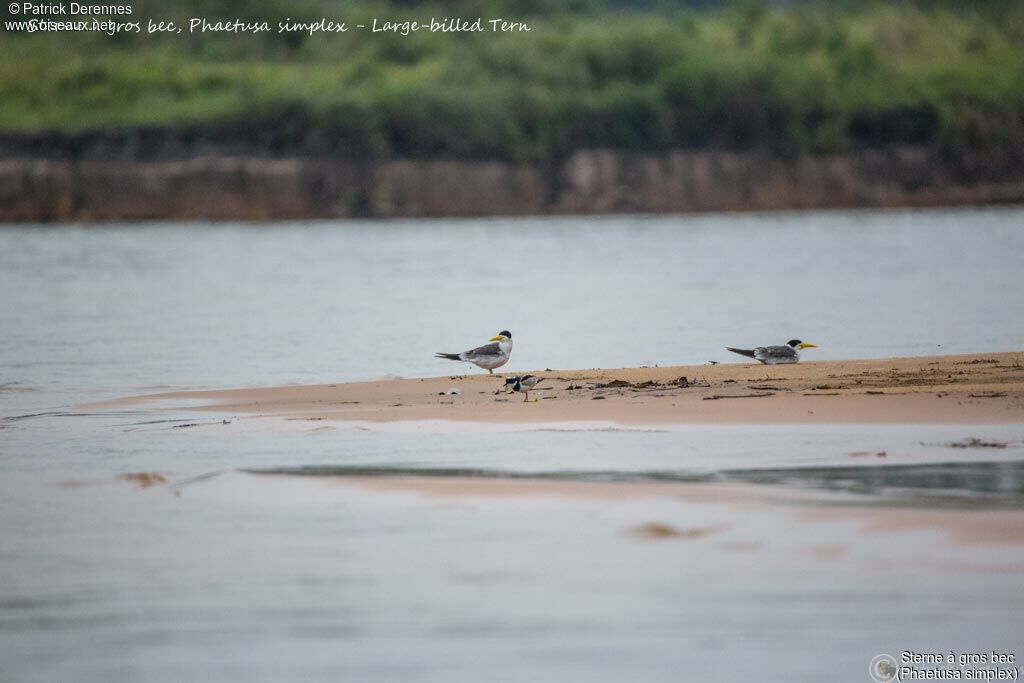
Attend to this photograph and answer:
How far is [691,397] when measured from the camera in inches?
552

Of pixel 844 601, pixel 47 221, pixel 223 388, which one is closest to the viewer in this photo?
pixel 844 601

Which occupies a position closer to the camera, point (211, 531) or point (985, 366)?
point (211, 531)

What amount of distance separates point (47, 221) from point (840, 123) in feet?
84.0

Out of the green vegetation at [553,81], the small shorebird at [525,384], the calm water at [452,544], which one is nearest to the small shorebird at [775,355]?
the calm water at [452,544]

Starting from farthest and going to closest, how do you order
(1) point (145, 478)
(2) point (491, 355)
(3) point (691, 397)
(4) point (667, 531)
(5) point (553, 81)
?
(5) point (553, 81), (2) point (491, 355), (3) point (691, 397), (1) point (145, 478), (4) point (667, 531)

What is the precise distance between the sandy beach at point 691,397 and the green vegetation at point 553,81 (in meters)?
43.3

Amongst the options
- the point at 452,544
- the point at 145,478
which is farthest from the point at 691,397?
the point at 452,544

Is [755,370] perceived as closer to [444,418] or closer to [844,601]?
[444,418]

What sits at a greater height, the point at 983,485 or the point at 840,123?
the point at 840,123

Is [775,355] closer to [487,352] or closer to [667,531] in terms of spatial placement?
[487,352]

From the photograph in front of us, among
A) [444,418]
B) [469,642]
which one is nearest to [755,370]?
[444,418]

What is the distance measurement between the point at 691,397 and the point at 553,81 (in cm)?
5137

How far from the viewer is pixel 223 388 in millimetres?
16734

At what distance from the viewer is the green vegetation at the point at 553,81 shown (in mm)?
59834
